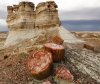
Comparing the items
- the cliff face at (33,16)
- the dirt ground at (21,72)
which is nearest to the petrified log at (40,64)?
the dirt ground at (21,72)

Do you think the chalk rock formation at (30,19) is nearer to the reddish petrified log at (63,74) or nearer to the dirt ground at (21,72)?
the dirt ground at (21,72)

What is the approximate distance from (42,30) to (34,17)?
4.77 ft

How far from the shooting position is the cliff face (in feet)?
74.6

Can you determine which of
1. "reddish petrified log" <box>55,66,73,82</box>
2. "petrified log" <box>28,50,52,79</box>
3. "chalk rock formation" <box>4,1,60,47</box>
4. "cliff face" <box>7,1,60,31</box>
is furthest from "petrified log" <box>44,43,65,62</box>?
"cliff face" <box>7,1,60,31</box>

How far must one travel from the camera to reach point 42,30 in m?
23.1

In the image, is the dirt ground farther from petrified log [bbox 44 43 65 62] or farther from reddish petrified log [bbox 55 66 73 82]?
petrified log [bbox 44 43 65 62]

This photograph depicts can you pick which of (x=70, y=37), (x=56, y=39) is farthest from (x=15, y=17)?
(x=56, y=39)

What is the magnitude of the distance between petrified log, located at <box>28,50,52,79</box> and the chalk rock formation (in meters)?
6.35

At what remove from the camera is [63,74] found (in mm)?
15969

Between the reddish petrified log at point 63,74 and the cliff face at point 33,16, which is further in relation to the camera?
the cliff face at point 33,16

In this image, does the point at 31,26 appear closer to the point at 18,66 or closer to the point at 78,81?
the point at 18,66

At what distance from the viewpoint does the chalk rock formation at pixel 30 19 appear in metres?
22.8

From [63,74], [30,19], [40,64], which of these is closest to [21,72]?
[40,64]

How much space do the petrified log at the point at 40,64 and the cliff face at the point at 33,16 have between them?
681cm
